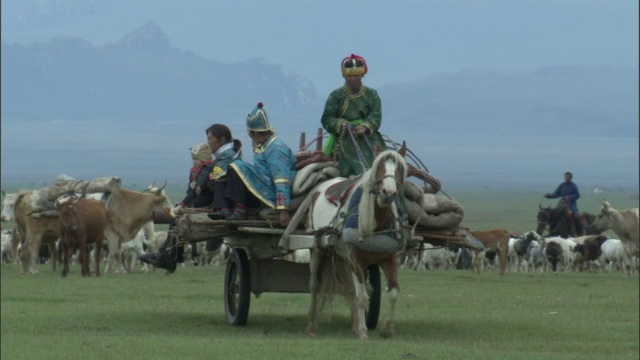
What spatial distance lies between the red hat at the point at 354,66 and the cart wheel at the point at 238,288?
2.53 metres

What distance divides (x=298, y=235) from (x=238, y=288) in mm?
1763

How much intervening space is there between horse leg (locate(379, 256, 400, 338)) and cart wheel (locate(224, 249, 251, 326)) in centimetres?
207

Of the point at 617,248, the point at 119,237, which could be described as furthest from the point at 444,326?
the point at 617,248

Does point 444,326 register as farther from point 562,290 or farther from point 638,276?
point 638,276

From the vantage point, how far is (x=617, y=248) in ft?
143

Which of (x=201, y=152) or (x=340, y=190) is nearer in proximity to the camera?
(x=340, y=190)

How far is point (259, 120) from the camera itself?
18594 mm

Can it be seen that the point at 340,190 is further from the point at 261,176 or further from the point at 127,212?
the point at 127,212

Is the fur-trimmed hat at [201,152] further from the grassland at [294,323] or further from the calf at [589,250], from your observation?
the calf at [589,250]

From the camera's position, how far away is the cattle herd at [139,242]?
34906 mm

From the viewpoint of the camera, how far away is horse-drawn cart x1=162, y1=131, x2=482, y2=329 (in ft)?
58.0

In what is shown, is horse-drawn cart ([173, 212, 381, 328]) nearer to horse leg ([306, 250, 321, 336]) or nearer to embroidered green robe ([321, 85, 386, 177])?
horse leg ([306, 250, 321, 336])

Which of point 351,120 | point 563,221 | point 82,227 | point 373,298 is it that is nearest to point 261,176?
point 351,120

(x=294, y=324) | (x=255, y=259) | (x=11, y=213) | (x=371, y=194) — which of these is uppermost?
(x=371, y=194)
